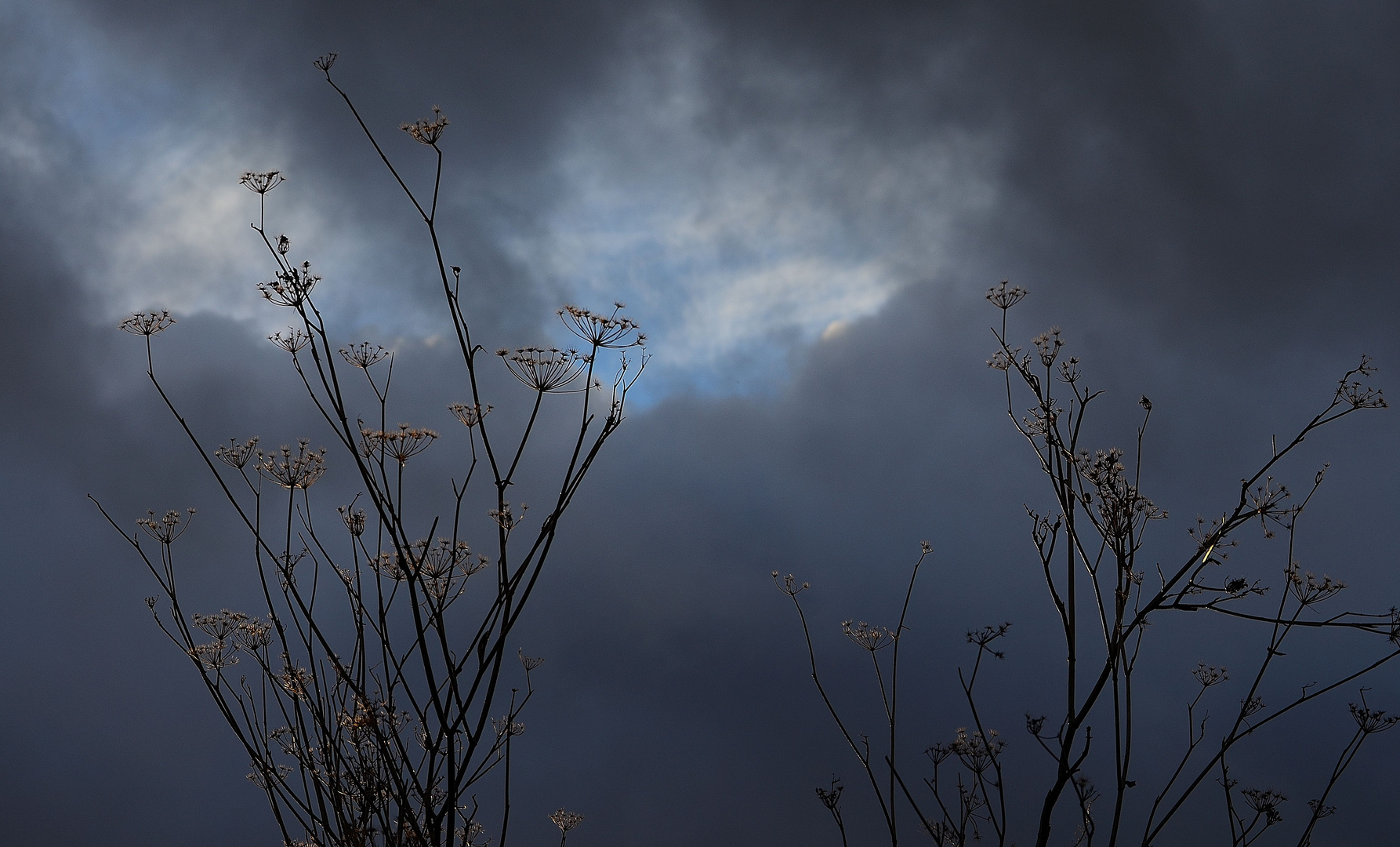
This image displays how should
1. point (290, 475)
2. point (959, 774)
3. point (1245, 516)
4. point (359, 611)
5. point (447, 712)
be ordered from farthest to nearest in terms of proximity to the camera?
point (959, 774), point (290, 475), point (359, 611), point (1245, 516), point (447, 712)

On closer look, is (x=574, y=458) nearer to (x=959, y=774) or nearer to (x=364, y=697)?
(x=364, y=697)

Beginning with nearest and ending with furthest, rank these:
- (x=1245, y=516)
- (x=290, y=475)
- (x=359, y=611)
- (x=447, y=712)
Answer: (x=447, y=712) < (x=1245, y=516) < (x=359, y=611) < (x=290, y=475)

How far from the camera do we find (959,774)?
16.8 feet

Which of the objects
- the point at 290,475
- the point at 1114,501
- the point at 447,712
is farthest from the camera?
the point at 290,475

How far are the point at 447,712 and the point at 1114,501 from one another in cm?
317

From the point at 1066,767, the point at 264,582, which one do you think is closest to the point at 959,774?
the point at 1066,767

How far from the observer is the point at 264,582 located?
3.97 meters

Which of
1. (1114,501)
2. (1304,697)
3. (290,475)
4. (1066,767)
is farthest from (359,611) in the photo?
(1304,697)

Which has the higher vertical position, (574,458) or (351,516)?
(351,516)

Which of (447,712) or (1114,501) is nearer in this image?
(447,712)

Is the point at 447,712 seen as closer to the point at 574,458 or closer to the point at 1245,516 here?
the point at 574,458

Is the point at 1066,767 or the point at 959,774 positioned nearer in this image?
the point at 1066,767

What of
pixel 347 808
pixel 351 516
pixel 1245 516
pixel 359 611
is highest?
pixel 351 516

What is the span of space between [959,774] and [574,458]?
3501mm
